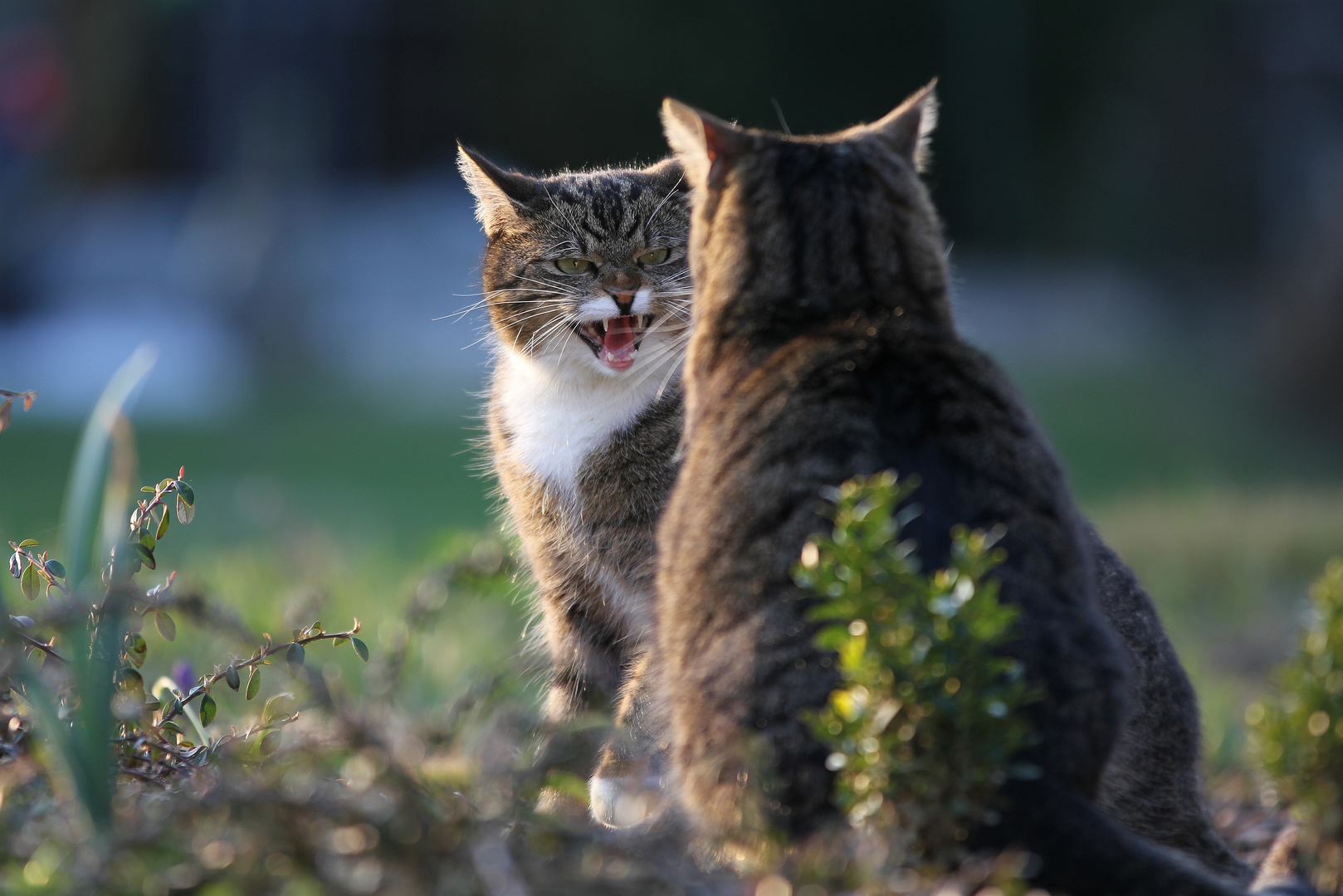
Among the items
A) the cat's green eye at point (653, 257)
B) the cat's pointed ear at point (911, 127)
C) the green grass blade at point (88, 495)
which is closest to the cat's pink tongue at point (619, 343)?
the cat's green eye at point (653, 257)

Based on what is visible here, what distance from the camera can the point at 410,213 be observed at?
1226 centimetres

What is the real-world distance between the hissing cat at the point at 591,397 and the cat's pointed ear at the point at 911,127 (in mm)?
679

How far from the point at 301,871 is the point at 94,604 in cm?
45

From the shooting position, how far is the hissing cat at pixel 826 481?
1.63 m

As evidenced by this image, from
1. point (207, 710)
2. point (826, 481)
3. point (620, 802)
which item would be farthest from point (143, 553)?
point (826, 481)

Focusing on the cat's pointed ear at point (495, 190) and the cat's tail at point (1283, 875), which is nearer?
the cat's tail at point (1283, 875)

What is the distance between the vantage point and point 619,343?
286 cm

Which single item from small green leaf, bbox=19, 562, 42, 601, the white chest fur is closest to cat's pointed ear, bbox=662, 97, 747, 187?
the white chest fur

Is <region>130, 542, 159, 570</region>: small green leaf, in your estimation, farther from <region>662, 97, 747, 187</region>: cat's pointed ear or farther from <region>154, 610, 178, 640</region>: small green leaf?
<region>662, 97, 747, 187</region>: cat's pointed ear

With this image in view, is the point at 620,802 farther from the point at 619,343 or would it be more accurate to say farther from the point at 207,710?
the point at 619,343

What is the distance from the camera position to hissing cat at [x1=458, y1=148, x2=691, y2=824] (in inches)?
110

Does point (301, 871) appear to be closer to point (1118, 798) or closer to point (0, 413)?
point (0, 413)

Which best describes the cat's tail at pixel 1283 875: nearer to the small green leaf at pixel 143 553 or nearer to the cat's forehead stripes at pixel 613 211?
the small green leaf at pixel 143 553

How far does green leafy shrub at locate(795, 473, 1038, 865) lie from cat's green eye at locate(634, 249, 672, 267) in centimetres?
154
